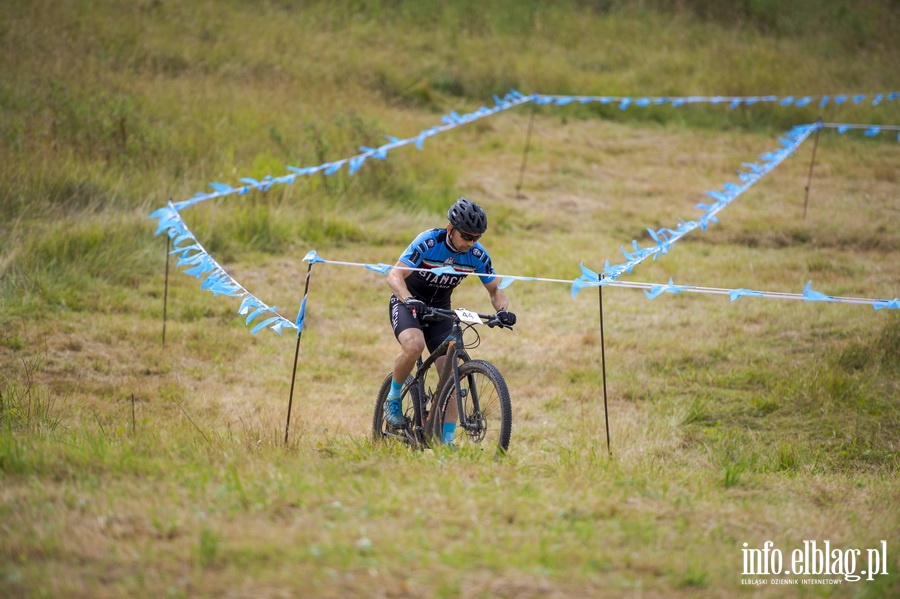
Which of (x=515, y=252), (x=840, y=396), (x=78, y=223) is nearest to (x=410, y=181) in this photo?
(x=515, y=252)

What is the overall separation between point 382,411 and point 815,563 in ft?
11.5

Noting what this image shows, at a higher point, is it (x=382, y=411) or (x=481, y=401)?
(x=481, y=401)

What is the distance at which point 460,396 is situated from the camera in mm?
6000

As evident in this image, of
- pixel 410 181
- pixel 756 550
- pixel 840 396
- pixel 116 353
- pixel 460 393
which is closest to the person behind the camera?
pixel 756 550

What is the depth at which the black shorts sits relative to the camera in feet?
21.2

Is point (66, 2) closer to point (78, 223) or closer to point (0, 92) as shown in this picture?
point (0, 92)

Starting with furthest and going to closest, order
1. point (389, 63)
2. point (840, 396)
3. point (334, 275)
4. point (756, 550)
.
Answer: point (389, 63), point (334, 275), point (840, 396), point (756, 550)

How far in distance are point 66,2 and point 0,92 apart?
6.28 metres

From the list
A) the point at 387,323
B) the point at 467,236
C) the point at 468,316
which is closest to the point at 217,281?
the point at 467,236

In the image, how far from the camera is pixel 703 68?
74.2 feet

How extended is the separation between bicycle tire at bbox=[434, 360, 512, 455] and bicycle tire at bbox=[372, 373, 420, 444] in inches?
15.4

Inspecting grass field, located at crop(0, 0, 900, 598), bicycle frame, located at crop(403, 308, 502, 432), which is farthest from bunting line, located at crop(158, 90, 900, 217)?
bicycle frame, located at crop(403, 308, 502, 432)

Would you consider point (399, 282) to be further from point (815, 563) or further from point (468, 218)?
point (815, 563)

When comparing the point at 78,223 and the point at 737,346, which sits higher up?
the point at 78,223
